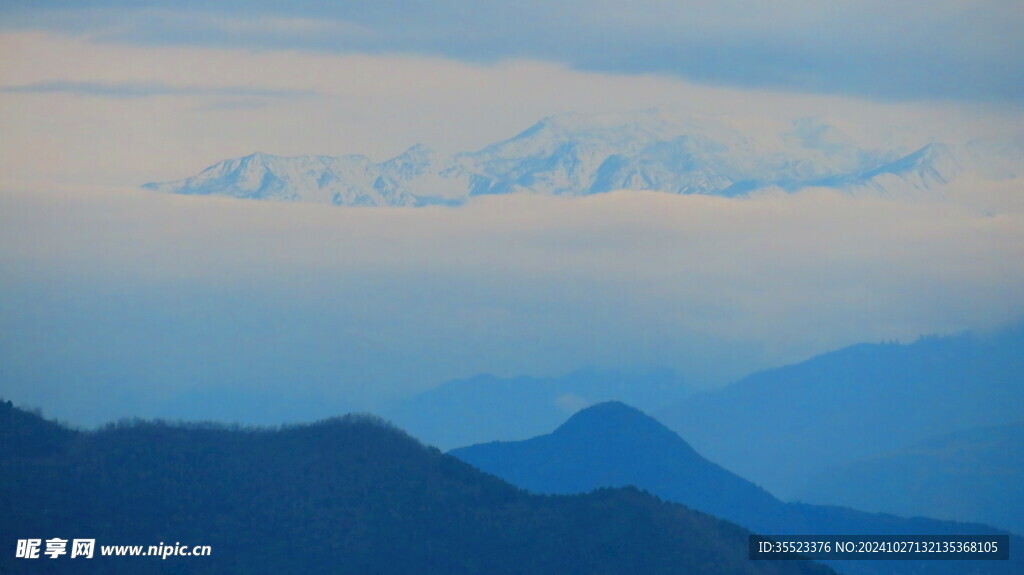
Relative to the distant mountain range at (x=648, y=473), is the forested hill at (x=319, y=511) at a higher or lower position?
lower

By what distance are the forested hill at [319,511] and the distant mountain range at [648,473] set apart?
34.5 metres

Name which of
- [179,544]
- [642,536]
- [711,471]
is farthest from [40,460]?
[711,471]

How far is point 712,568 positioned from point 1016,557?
46422mm

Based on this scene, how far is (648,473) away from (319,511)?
1797 inches

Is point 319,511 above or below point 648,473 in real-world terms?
below

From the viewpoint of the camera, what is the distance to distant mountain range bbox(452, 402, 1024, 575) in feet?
427

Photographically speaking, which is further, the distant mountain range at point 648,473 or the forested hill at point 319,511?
the distant mountain range at point 648,473

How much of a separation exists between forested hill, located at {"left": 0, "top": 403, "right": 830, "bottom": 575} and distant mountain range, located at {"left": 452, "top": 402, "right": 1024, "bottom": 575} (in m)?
34.5

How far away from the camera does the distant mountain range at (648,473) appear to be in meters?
130

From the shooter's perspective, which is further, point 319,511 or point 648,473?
point 648,473

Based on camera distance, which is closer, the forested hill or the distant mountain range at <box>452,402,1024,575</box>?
the forested hill

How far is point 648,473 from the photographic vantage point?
131 metres

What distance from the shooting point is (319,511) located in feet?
302

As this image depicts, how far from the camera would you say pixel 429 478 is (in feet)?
314
